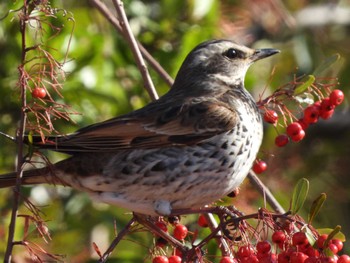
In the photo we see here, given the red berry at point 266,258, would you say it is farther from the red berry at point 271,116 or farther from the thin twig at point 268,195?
the red berry at point 271,116

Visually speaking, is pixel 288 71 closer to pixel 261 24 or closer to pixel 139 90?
pixel 261 24

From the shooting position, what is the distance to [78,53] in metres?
5.60

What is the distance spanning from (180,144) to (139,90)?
4.04 ft

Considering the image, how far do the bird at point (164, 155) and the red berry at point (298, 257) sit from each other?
2.57ft

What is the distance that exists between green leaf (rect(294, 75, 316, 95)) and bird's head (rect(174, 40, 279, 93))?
3.01 ft

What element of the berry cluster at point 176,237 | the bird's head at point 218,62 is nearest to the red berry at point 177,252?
the berry cluster at point 176,237

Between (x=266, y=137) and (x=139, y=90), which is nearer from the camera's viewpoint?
(x=139, y=90)

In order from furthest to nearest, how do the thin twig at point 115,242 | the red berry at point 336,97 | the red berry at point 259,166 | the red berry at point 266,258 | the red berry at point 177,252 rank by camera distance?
the red berry at point 259,166 → the red berry at point 336,97 → the red berry at point 177,252 → the thin twig at point 115,242 → the red berry at point 266,258

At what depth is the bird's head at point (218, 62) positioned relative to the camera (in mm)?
5223

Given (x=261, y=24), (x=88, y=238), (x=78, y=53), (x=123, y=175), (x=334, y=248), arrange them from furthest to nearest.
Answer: (x=261, y=24), (x=88, y=238), (x=78, y=53), (x=123, y=175), (x=334, y=248)

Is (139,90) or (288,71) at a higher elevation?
(139,90)

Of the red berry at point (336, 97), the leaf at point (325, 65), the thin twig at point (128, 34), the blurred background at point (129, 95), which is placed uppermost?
the thin twig at point (128, 34)

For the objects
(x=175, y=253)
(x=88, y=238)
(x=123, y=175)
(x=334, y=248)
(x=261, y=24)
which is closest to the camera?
(x=334, y=248)

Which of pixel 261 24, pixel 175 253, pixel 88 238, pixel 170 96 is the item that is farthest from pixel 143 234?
pixel 261 24
